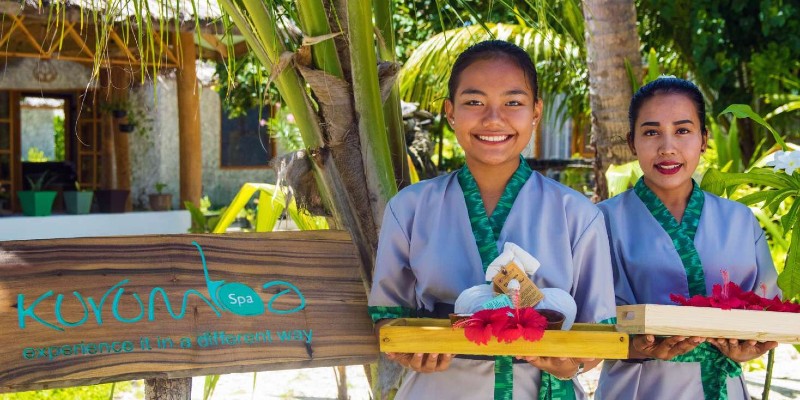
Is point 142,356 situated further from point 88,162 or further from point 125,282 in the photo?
point 88,162

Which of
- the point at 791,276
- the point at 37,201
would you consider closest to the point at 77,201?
the point at 37,201

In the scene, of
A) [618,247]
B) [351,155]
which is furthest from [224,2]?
[618,247]

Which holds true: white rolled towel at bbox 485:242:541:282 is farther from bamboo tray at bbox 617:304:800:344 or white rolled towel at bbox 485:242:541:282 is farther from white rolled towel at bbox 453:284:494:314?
bamboo tray at bbox 617:304:800:344

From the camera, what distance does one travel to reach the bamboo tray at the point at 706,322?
1442 mm

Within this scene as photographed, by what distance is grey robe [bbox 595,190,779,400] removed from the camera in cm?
178

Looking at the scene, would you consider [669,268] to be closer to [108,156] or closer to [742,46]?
[742,46]

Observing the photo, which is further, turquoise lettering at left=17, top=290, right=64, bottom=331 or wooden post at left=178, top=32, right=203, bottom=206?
wooden post at left=178, top=32, right=203, bottom=206

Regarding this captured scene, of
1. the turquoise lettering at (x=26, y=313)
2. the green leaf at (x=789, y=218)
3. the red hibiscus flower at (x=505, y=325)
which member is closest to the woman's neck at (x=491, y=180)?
the red hibiscus flower at (x=505, y=325)

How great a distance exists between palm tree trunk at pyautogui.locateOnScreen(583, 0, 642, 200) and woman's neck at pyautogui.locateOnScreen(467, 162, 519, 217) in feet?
7.70

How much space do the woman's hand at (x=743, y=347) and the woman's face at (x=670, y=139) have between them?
1.16 ft

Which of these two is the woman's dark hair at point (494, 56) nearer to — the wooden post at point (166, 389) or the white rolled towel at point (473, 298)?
the white rolled towel at point (473, 298)

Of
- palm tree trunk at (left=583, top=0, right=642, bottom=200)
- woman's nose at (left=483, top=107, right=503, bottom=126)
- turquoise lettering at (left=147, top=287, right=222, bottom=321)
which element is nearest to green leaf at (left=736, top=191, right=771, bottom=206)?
woman's nose at (left=483, top=107, right=503, bottom=126)

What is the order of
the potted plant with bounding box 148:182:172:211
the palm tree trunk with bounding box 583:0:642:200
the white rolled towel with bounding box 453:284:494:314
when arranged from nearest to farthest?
the white rolled towel with bounding box 453:284:494:314
the palm tree trunk with bounding box 583:0:642:200
the potted plant with bounding box 148:182:172:211

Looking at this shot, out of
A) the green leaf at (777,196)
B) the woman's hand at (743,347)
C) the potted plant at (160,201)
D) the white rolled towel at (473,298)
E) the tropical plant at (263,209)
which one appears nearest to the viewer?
the white rolled towel at (473,298)
